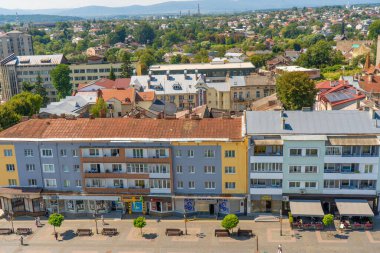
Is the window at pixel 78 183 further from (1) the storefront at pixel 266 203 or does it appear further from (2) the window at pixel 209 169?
(1) the storefront at pixel 266 203

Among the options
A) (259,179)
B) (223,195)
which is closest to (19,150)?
(223,195)

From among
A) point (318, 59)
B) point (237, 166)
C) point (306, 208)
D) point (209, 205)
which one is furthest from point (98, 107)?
point (318, 59)

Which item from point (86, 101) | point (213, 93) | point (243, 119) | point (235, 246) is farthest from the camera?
point (213, 93)

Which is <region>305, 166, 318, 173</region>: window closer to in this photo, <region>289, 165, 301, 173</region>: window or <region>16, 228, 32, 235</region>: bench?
<region>289, 165, 301, 173</region>: window

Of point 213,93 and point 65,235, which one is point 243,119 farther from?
point 213,93

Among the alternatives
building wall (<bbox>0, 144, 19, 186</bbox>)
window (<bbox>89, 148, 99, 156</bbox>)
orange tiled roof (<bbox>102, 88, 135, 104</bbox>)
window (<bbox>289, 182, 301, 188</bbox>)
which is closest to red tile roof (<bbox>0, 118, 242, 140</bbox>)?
building wall (<bbox>0, 144, 19, 186</bbox>)

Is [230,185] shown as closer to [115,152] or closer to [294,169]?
[294,169]
